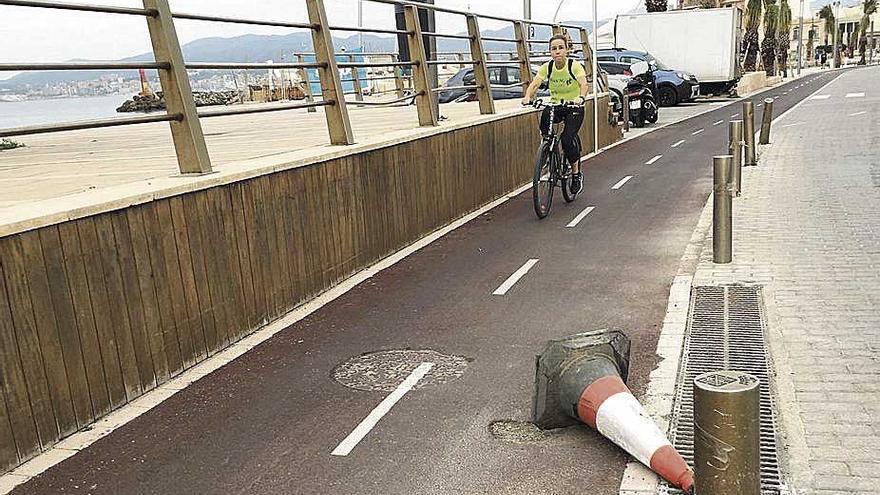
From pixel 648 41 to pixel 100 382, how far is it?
33.4 m

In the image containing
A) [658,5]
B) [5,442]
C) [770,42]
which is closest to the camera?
[5,442]

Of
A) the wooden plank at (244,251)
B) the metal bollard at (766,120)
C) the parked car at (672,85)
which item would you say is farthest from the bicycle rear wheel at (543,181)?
the parked car at (672,85)

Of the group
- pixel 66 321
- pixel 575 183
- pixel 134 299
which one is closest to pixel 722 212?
pixel 575 183

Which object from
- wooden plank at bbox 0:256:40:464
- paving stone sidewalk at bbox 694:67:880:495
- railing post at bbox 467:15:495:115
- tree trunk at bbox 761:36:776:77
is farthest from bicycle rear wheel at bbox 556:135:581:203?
tree trunk at bbox 761:36:776:77

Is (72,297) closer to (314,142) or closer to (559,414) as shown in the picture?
(559,414)

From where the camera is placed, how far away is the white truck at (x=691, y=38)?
34062mm

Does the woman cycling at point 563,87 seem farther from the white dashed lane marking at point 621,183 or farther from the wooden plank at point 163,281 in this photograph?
the wooden plank at point 163,281

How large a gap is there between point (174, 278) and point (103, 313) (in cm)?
69

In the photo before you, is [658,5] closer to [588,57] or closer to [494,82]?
[494,82]

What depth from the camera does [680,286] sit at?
23.3 feet

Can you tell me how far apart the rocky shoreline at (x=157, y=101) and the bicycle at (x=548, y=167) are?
4000 mm

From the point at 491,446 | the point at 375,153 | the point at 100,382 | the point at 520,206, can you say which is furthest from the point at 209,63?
the point at 520,206

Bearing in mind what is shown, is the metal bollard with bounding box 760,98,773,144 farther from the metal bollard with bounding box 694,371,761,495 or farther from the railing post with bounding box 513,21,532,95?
the metal bollard with bounding box 694,371,761,495

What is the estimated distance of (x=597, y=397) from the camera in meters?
4.27
